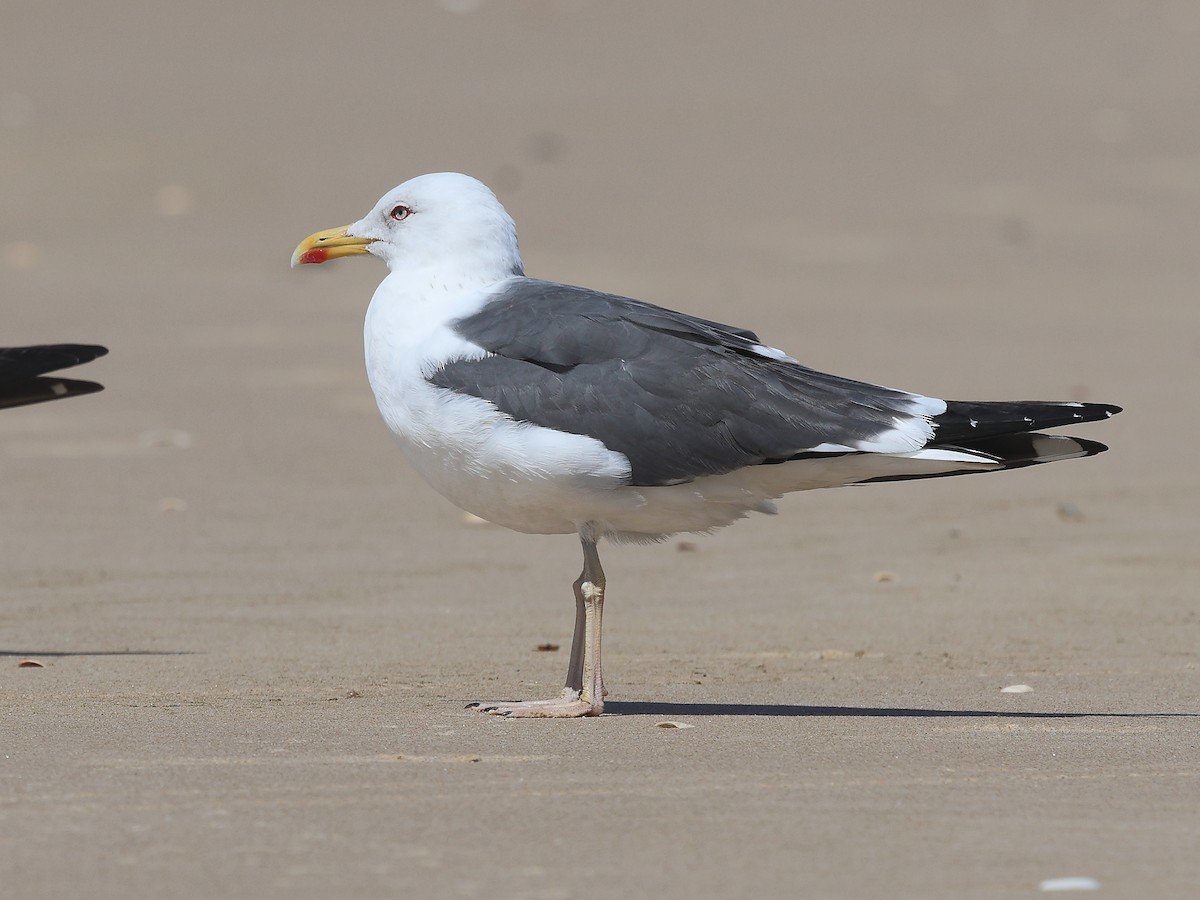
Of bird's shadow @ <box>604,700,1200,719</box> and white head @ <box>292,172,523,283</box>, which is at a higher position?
white head @ <box>292,172,523,283</box>

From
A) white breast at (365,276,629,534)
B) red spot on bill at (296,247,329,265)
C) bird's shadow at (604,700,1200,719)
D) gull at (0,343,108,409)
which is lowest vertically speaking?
bird's shadow at (604,700,1200,719)

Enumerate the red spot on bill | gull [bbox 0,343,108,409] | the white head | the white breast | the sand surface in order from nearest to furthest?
the sand surface < the white breast < the white head < the red spot on bill < gull [bbox 0,343,108,409]

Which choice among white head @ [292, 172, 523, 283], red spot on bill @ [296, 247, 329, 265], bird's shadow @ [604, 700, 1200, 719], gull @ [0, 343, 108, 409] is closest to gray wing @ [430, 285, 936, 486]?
white head @ [292, 172, 523, 283]

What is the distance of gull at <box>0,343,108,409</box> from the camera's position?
26.2 feet

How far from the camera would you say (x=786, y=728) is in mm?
5727

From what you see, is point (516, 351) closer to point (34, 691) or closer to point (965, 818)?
point (34, 691)

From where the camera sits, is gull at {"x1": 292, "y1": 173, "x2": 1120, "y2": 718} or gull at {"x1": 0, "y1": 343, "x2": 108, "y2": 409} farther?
gull at {"x1": 0, "y1": 343, "x2": 108, "y2": 409}

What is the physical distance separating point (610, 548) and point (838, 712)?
358 centimetres

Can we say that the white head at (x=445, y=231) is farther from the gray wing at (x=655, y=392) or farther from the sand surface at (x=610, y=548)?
the sand surface at (x=610, y=548)

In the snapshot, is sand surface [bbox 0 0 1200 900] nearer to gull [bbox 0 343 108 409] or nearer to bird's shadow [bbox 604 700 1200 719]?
bird's shadow [bbox 604 700 1200 719]

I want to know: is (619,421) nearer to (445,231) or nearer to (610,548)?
(445,231)

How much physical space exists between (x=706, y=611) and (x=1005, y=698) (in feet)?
6.47

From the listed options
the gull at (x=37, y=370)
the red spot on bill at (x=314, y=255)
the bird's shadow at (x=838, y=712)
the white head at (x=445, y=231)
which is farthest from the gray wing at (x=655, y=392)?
the gull at (x=37, y=370)

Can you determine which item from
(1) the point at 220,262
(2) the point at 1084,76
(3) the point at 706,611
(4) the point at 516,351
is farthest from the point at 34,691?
(2) the point at 1084,76
